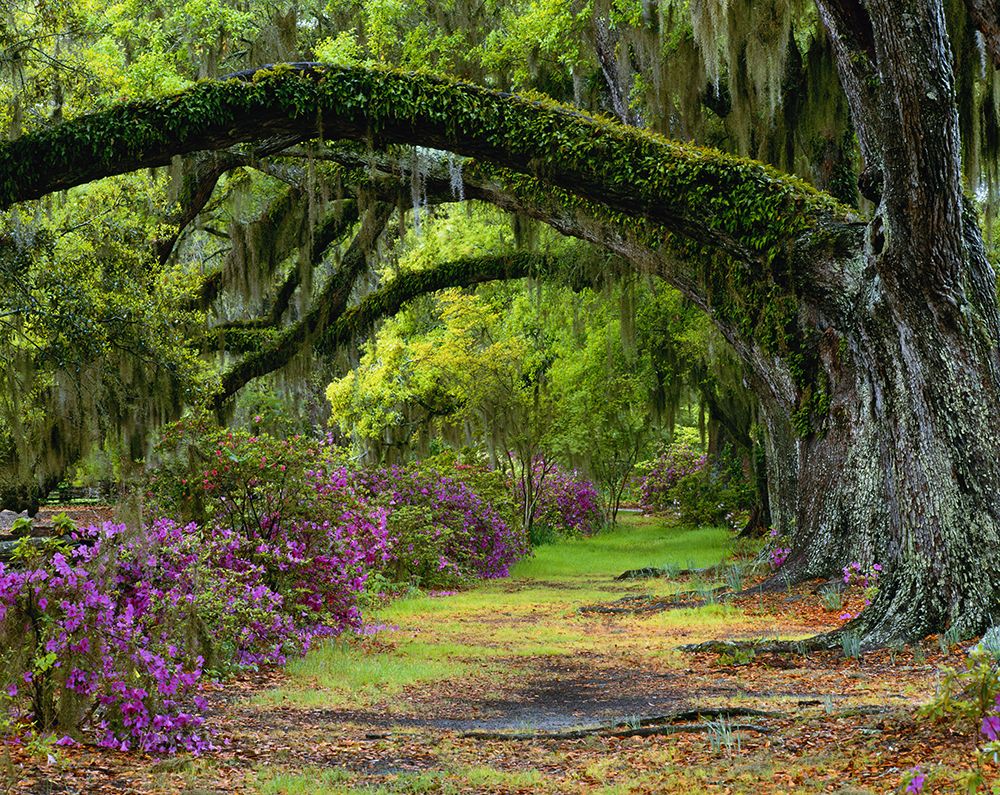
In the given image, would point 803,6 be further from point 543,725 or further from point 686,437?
point 686,437

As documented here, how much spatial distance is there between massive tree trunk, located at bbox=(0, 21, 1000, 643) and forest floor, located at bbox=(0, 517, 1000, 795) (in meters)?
0.85

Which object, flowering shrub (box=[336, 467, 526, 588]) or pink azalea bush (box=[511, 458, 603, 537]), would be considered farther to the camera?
pink azalea bush (box=[511, 458, 603, 537])

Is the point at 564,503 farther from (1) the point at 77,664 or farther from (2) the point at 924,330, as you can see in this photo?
(1) the point at 77,664

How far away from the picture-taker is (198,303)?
1717cm

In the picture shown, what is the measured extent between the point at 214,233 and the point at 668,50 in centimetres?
1139

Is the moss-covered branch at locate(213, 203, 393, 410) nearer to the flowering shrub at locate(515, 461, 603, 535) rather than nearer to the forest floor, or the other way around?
the forest floor

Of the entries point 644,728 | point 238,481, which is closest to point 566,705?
point 644,728

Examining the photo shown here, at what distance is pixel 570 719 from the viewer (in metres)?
6.02

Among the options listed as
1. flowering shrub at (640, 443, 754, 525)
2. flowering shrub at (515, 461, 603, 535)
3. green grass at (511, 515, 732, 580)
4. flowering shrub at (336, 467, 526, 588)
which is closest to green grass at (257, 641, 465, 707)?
flowering shrub at (336, 467, 526, 588)

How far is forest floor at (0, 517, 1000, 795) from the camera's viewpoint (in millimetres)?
4230

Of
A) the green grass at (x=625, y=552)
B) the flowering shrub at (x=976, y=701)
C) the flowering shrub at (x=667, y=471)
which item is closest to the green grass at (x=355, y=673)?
the flowering shrub at (x=976, y=701)

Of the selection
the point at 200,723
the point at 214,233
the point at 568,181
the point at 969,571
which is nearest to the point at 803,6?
the point at 568,181

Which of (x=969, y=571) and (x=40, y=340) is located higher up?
(x=40, y=340)

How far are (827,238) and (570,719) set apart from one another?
5.07 meters
